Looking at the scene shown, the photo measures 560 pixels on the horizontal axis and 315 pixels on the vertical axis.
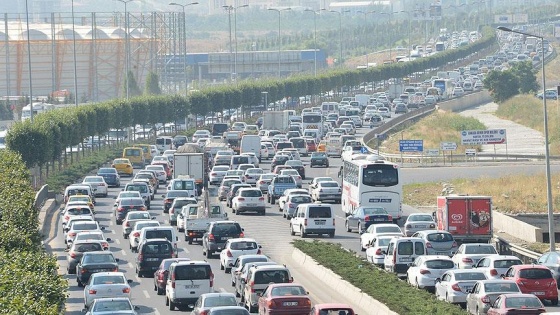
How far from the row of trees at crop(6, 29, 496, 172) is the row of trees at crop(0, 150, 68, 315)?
98.1 ft

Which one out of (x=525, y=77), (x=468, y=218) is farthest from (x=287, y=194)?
(x=525, y=77)

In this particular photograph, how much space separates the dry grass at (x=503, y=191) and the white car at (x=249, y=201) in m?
9.43

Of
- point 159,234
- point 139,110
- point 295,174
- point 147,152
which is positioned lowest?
point 159,234

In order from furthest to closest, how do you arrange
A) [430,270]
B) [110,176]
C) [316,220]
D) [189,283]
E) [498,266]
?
[110,176] → [316,220] → [430,270] → [498,266] → [189,283]

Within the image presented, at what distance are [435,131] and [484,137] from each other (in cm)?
3370

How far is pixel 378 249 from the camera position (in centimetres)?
4947

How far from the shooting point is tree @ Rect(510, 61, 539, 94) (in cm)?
17250

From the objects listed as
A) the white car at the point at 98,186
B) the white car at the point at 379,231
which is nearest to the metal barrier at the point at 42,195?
the white car at the point at 98,186

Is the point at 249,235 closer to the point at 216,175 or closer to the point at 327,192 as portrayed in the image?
the point at 327,192

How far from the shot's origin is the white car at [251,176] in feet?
261

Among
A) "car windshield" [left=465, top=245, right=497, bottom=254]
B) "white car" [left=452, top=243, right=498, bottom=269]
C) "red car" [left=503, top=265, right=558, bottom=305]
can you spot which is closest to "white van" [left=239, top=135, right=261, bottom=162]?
"white car" [left=452, top=243, right=498, bottom=269]

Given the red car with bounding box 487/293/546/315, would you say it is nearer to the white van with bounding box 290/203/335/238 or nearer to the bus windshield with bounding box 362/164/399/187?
the white van with bounding box 290/203/335/238

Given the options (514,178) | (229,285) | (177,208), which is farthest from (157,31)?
(229,285)

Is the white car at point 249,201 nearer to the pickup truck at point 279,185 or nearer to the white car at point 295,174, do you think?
the pickup truck at point 279,185
